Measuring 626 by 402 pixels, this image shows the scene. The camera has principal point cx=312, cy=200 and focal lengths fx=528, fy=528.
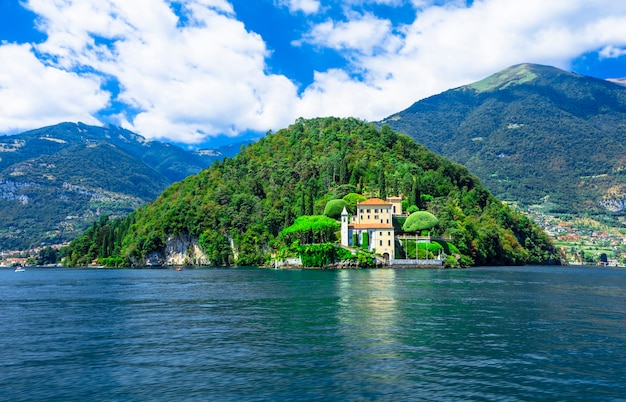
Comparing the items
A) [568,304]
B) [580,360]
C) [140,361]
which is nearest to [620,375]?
[580,360]

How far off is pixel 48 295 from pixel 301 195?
9418cm

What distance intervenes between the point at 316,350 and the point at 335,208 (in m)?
107

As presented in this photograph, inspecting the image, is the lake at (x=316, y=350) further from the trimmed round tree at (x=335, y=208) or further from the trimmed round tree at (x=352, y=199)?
the trimmed round tree at (x=352, y=199)

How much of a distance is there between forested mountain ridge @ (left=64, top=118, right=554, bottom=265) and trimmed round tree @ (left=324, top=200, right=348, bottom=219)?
856 centimetres

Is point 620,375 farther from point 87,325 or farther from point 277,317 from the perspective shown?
point 87,325

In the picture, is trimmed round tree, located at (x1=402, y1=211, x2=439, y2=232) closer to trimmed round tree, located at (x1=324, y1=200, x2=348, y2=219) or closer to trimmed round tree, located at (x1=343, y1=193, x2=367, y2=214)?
trimmed round tree, located at (x1=343, y1=193, x2=367, y2=214)

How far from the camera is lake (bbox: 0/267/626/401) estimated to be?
2209cm

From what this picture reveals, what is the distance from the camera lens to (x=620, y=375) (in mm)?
24484

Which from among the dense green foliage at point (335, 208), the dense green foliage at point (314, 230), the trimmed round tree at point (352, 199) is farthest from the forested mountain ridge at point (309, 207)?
the dense green foliage at point (335, 208)

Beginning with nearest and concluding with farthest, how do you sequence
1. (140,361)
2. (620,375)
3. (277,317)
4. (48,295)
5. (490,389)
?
(490,389), (620,375), (140,361), (277,317), (48,295)

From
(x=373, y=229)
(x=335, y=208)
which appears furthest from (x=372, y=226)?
(x=335, y=208)

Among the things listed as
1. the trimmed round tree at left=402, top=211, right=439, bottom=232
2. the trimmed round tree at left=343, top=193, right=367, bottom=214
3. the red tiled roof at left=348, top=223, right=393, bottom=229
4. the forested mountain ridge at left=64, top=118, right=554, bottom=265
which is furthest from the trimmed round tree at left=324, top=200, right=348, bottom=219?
the trimmed round tree at left=402, top=211, right=439, bottom=232

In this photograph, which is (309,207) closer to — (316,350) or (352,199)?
(352,199)

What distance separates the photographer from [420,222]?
128 metres
